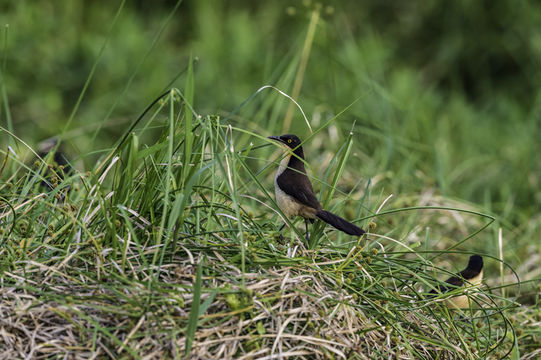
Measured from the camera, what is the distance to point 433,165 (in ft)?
20.6

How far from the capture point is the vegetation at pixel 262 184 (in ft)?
7.95

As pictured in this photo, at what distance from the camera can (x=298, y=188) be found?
3.27 metres

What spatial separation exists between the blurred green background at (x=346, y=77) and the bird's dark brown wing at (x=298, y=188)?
1372 millimetres

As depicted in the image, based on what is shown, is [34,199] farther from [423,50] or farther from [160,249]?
[423,50]

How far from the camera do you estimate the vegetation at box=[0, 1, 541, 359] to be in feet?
7.95

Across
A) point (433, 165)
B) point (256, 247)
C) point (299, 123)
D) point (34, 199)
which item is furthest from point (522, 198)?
point (34, 199)

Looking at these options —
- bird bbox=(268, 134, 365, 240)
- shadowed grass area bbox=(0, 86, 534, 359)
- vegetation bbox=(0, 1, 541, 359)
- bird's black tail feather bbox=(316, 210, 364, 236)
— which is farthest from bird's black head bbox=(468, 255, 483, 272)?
bird's black tail feather bbox=(316, 210, 364, 236)

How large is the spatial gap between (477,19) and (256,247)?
8.49 meters

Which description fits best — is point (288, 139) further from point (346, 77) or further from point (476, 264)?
point (346, 77)

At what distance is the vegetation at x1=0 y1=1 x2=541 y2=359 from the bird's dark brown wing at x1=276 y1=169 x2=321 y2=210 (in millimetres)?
96

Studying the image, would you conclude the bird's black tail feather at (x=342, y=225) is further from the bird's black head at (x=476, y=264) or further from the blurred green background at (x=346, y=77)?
the blurred green background at (x=346, y=77)

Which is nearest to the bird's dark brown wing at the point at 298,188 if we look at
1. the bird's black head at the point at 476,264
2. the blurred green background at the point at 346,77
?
the bird's black head at the point at 476,264

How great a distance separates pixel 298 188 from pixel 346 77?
→ 476cm

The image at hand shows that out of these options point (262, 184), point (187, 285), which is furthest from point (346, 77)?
point (187, 285)
